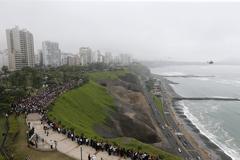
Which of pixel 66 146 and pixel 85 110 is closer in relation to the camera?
pixel 66 146

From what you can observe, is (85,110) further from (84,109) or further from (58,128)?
(58,128)

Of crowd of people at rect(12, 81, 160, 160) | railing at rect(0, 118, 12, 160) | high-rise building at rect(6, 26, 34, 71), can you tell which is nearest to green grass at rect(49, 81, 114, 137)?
crowd of people at rect(12, 81, 160, 160)

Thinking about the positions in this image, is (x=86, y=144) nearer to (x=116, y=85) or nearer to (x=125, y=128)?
(x=125, y=128)

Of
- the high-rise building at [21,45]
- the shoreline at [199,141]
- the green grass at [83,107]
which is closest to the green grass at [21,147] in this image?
the green grass at [83,107]

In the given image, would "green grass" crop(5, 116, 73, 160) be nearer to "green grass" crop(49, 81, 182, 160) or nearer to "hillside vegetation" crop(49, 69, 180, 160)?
"hillside vegetation" crop(49, 69, 180, 160)

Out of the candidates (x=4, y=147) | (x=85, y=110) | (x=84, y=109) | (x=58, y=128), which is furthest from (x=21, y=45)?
(x=4, y=147)

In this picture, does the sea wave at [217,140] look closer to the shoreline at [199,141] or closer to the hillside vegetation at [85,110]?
the shoreline at [199,141]

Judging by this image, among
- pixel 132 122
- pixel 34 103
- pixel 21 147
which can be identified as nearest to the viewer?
pixel 21 147

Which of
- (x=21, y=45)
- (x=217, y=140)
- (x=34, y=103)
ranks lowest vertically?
(x=217, y=140)
